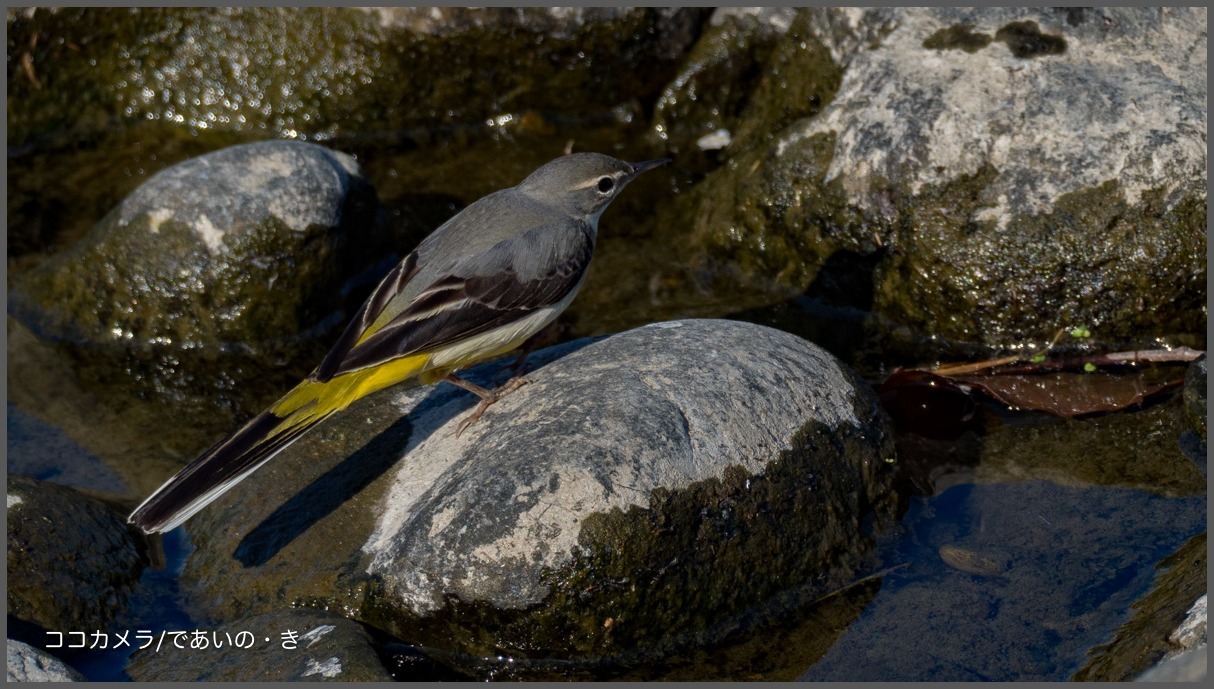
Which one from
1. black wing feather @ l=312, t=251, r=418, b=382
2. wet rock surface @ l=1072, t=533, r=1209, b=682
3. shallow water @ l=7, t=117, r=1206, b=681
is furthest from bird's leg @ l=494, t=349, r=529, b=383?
wet rock surface @ l=1072, t=533, r=1209, b=682

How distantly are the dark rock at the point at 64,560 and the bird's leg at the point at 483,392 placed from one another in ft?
6.40

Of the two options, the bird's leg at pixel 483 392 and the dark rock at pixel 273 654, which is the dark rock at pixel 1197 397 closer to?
the bird's leg at pixel 483 392

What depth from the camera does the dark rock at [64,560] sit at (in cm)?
562

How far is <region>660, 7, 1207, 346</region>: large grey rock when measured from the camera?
25.0 ft

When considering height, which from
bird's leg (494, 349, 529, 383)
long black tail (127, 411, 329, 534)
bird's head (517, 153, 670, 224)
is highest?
bird's head (517, 153, 670, 224)

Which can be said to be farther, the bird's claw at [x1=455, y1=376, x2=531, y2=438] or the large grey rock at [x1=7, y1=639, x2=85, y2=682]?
the bird's claw at [x1=455, y1=376, x2=531, y2=438]

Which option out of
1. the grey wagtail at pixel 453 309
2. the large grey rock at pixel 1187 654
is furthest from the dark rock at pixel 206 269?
the large grey rock at pixel 1187 654

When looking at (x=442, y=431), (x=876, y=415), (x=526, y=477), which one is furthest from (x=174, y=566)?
(x=876, y=415)

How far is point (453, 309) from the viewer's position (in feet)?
20.9

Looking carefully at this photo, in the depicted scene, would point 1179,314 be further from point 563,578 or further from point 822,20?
point 563,578

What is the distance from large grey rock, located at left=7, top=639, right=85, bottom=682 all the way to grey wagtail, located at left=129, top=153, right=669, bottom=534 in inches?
27.6

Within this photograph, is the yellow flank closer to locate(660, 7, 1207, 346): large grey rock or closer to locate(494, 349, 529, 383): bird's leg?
locate(494, 349, 529, 383): bird's leg

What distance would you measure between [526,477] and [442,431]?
1202 mm

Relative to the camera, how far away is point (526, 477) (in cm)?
545
